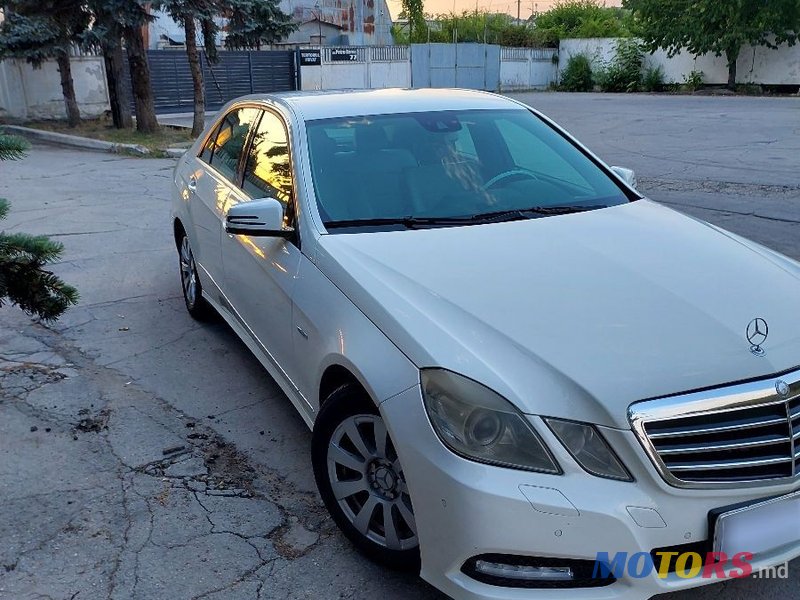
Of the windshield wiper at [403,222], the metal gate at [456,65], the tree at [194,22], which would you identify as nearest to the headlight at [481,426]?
the windshield wiper at [403,222]

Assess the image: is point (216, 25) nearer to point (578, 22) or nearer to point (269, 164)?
point (269, 164)

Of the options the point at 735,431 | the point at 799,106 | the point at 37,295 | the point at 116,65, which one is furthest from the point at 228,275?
the point at 799,106

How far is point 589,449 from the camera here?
2.17 metres

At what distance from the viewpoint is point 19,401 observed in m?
4.32

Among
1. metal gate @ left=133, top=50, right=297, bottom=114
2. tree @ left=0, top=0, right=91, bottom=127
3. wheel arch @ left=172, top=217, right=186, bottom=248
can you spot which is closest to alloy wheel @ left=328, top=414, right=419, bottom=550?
wheel arch @ left=172, top=217, right=186, bottom=248

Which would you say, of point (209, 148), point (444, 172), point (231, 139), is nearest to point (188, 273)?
point (209, 148)

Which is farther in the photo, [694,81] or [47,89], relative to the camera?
[694,81]

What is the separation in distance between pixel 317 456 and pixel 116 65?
17402 mm

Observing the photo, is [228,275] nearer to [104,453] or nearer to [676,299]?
[104,453]

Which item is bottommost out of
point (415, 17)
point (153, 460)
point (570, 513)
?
point (153, 460)

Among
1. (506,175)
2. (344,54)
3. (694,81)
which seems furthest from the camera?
(694,81)

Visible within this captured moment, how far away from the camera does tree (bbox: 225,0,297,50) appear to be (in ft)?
55.2

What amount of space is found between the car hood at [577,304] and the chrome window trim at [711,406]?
3 cm

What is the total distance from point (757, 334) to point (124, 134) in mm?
17556
